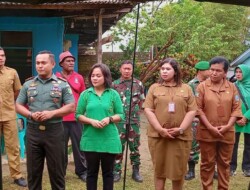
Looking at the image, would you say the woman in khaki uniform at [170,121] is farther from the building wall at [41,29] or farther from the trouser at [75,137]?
the building wall at [41,29]

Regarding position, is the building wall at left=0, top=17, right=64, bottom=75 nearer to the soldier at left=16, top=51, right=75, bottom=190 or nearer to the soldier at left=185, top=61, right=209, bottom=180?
the soldier at left=185, top=61, right=209, bottom=180

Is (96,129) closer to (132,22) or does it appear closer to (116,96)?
(116,96)

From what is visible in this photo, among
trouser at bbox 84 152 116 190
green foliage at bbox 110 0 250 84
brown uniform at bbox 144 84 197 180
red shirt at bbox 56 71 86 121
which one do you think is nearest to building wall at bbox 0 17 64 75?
red shirt at bbox 56 71 86 121

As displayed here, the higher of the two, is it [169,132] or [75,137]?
[169,132]

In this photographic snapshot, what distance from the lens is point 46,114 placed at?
4309mm

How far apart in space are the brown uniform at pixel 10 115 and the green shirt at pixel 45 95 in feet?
3.67

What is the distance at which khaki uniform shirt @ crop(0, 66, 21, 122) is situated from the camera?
18.2 feet

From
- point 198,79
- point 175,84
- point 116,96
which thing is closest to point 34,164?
point 116,96

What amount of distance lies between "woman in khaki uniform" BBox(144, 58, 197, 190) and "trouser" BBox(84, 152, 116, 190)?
495mm

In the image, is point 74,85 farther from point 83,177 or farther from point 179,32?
point 179,32

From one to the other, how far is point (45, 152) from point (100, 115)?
695 mm

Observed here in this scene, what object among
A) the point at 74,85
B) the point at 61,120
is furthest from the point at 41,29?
the point at 61,120

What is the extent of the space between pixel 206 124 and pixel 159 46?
13.5 meters

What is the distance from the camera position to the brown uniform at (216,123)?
16.5ft
